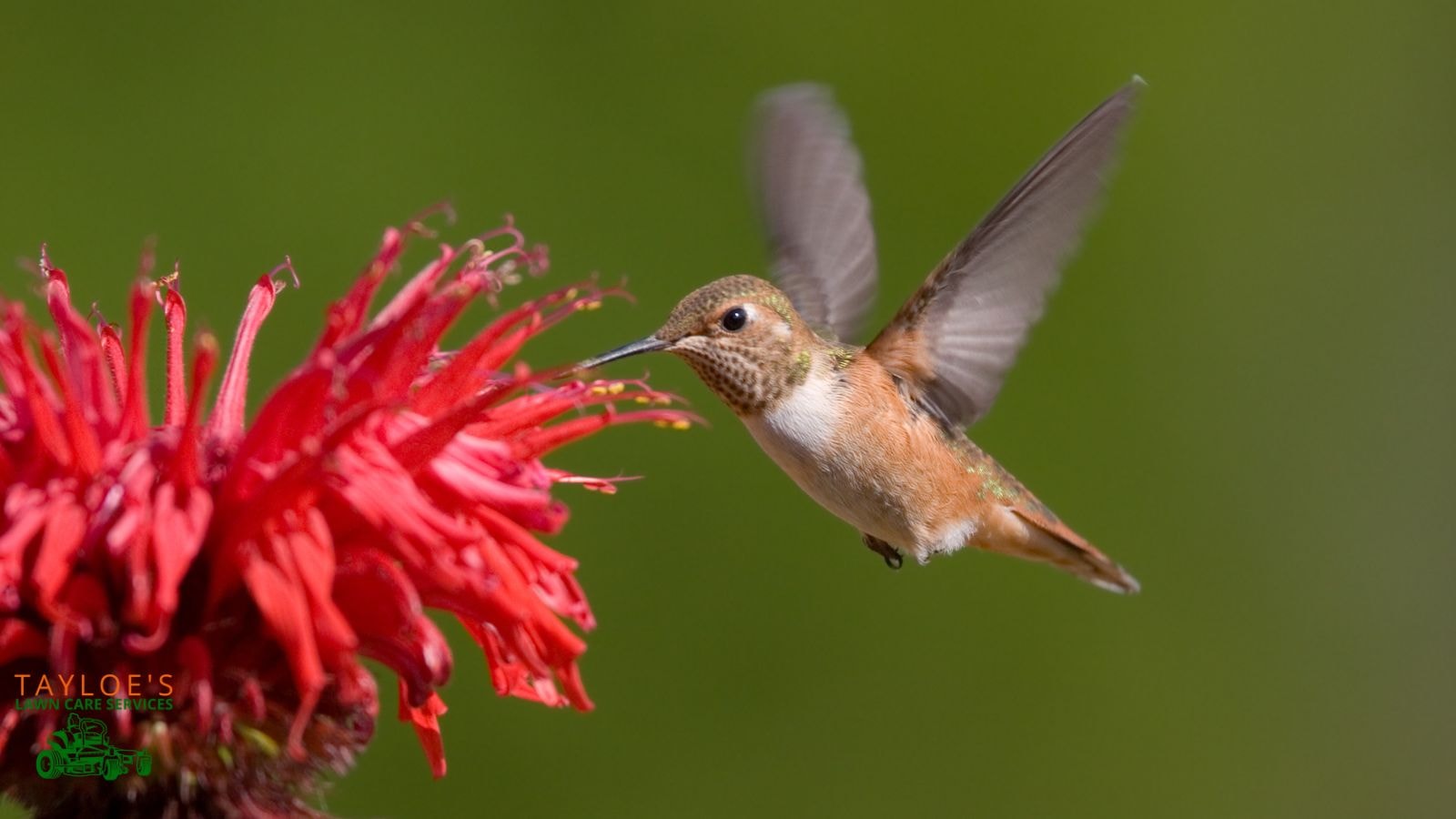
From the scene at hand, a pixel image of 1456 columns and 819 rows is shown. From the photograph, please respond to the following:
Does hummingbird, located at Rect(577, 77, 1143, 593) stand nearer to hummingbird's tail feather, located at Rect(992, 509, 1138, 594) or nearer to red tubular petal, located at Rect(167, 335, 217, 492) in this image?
hummingbird's tail feather, located at Rect(992, 509, 1138, 594)

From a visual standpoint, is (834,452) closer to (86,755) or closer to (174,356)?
(174,356)

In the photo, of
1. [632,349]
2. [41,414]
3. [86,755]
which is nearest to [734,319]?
[632,349]

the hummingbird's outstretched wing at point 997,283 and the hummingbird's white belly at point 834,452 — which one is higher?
the hummingbird's outstretched wing at point 997,283

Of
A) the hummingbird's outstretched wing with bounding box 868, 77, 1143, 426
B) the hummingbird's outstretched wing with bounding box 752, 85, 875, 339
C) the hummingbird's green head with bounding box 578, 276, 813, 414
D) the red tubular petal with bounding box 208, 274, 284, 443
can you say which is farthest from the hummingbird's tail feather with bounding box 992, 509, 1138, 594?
the red tubular petal with bounding box 208, 274, 284, 443

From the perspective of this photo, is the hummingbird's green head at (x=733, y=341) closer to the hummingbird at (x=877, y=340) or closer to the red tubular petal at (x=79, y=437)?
the hummingbird at (x=877, y=340)

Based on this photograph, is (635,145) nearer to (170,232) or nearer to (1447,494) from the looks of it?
(170,232)

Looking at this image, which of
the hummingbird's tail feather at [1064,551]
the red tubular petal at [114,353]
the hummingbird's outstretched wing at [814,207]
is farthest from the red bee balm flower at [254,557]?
the hummingbird's tail feather at [1064,551]
